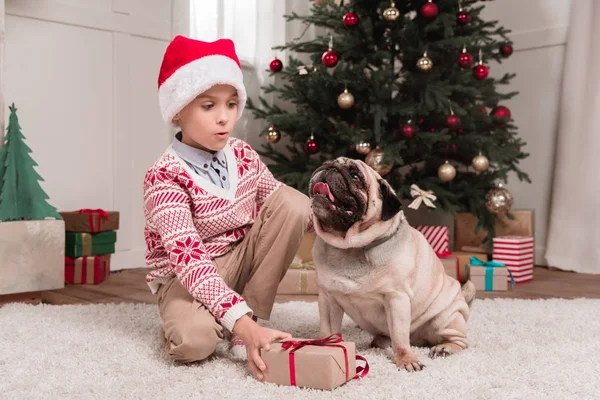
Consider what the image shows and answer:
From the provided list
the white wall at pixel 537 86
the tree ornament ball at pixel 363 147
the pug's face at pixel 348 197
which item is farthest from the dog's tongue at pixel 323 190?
the white wall at pixel 537 86

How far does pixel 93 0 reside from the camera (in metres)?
3.33

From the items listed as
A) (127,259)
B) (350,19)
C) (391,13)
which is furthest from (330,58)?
(127,259)

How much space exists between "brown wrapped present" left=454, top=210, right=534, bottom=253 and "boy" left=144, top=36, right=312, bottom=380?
194 cm

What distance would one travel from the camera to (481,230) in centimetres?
345

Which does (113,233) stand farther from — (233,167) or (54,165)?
(233,167)

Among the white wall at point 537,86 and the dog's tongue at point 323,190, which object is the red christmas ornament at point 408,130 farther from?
the dog's tongue at point 323,190

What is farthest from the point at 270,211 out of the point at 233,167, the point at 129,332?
the point at 129,332

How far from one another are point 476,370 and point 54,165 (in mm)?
2564

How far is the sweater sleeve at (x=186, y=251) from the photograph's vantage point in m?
1.44

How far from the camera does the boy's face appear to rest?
1626 mm

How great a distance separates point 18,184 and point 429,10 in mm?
2072

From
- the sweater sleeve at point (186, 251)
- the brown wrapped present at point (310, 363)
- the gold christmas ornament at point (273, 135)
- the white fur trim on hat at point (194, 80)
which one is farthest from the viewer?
the gold christmas ornament at point (273, 135)

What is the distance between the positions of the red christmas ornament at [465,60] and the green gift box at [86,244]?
2.00m

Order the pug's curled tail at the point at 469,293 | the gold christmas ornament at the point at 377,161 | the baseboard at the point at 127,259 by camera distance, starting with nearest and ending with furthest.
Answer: the pug's curled tail at the point at 469,293 → the gold christmas ornament at the point at 377,161 → the baseboard at the point at 127,259
